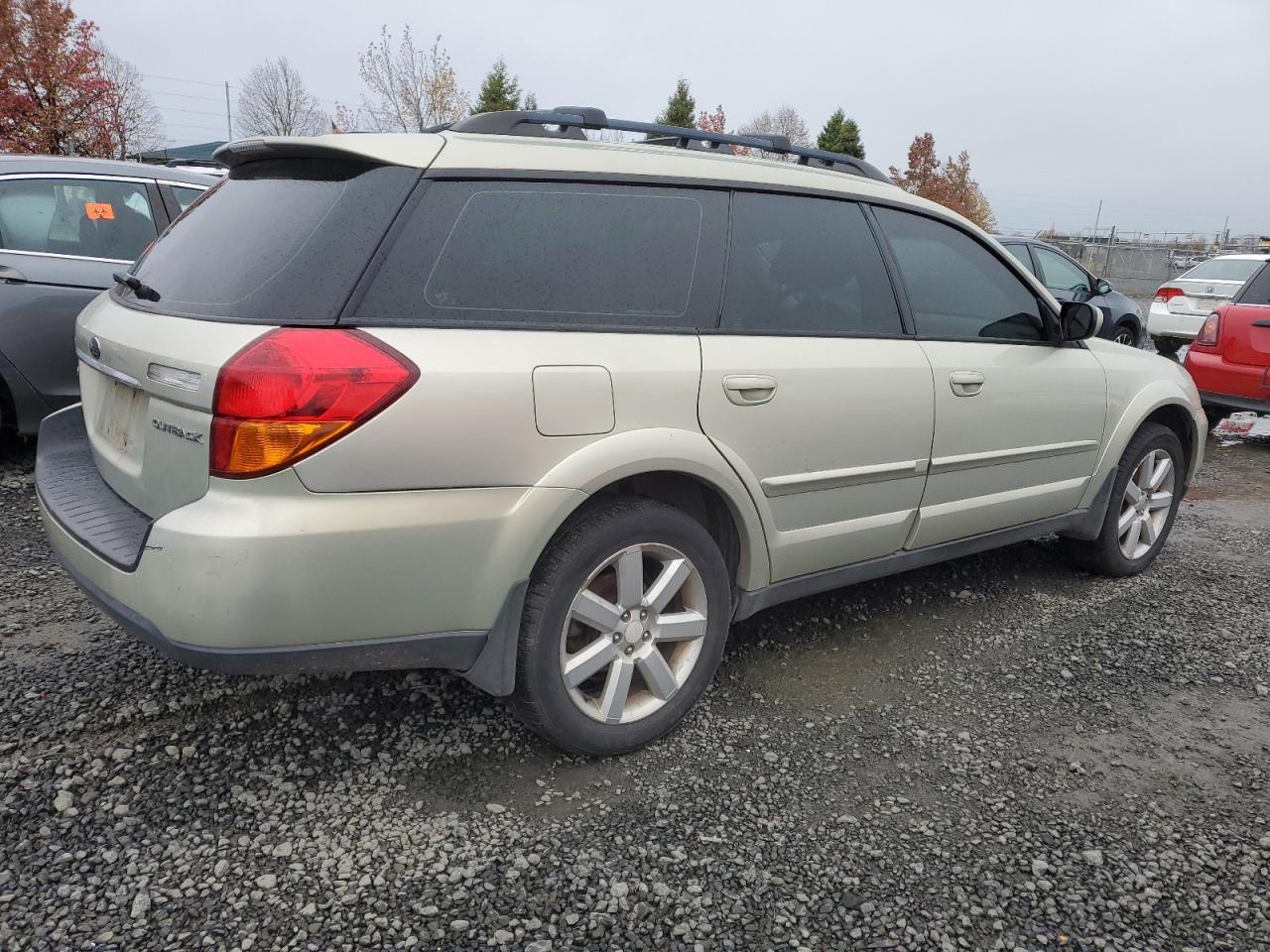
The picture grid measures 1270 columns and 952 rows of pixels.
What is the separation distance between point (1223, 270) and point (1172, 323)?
1.01 metres

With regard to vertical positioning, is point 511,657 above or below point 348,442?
below

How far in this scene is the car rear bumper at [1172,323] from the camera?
40.9ft

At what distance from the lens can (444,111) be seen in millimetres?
31344

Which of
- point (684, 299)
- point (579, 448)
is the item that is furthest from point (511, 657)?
point (684, 299)

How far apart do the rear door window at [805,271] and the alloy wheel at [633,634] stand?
791 mm

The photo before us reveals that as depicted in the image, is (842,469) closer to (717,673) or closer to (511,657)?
(717,673)

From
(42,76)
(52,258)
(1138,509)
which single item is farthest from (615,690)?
(42,76)

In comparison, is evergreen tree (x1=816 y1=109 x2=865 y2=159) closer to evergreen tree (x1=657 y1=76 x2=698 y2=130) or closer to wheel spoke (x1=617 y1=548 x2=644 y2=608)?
evergreen tree (x1=657 y1=76 x2=698 y2=130)

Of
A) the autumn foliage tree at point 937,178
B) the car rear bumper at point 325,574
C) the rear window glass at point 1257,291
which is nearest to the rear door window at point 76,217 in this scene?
the car rear bumper at point 325,574

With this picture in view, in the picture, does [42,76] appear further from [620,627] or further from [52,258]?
[620,627]

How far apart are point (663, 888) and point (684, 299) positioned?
1.60 m

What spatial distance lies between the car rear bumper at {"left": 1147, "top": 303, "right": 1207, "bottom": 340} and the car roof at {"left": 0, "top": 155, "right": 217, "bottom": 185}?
12.0 m

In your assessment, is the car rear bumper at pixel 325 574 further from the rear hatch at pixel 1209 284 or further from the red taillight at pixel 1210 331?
the rear hatch at pixel 1209 284

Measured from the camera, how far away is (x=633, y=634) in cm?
270
